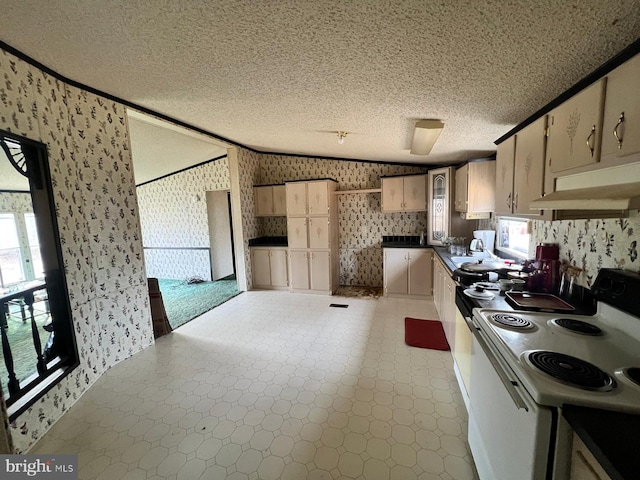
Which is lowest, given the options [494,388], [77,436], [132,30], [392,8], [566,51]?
[77,436]

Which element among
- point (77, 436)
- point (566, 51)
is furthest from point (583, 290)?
point (77, 436)

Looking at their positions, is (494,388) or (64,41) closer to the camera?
(494,388)

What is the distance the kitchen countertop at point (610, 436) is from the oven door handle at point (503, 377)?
0.14 m

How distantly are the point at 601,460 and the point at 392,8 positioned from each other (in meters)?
1.63

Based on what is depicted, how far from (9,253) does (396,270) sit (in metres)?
6.15

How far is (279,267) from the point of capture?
4.95 metres

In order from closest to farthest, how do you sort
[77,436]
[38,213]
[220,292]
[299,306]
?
1. [77,436]
2. [38,213]
3. [299,306]
4. [220,292]

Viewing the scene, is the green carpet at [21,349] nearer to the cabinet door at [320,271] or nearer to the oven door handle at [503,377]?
the oven door handle at [503,377]

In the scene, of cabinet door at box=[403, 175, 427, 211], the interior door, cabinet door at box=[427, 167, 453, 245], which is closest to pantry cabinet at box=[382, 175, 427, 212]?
cabinet door at box=[403, 175, 427, 211]

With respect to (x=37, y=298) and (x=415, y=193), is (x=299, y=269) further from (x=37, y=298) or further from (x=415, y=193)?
(x=37, y=298)

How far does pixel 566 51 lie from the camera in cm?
120

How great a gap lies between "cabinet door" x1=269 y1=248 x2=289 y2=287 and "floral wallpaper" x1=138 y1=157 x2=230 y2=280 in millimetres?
1801

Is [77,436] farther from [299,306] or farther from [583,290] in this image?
[583,290]

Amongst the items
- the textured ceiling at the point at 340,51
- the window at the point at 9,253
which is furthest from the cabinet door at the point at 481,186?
the window at the point at 9,253
